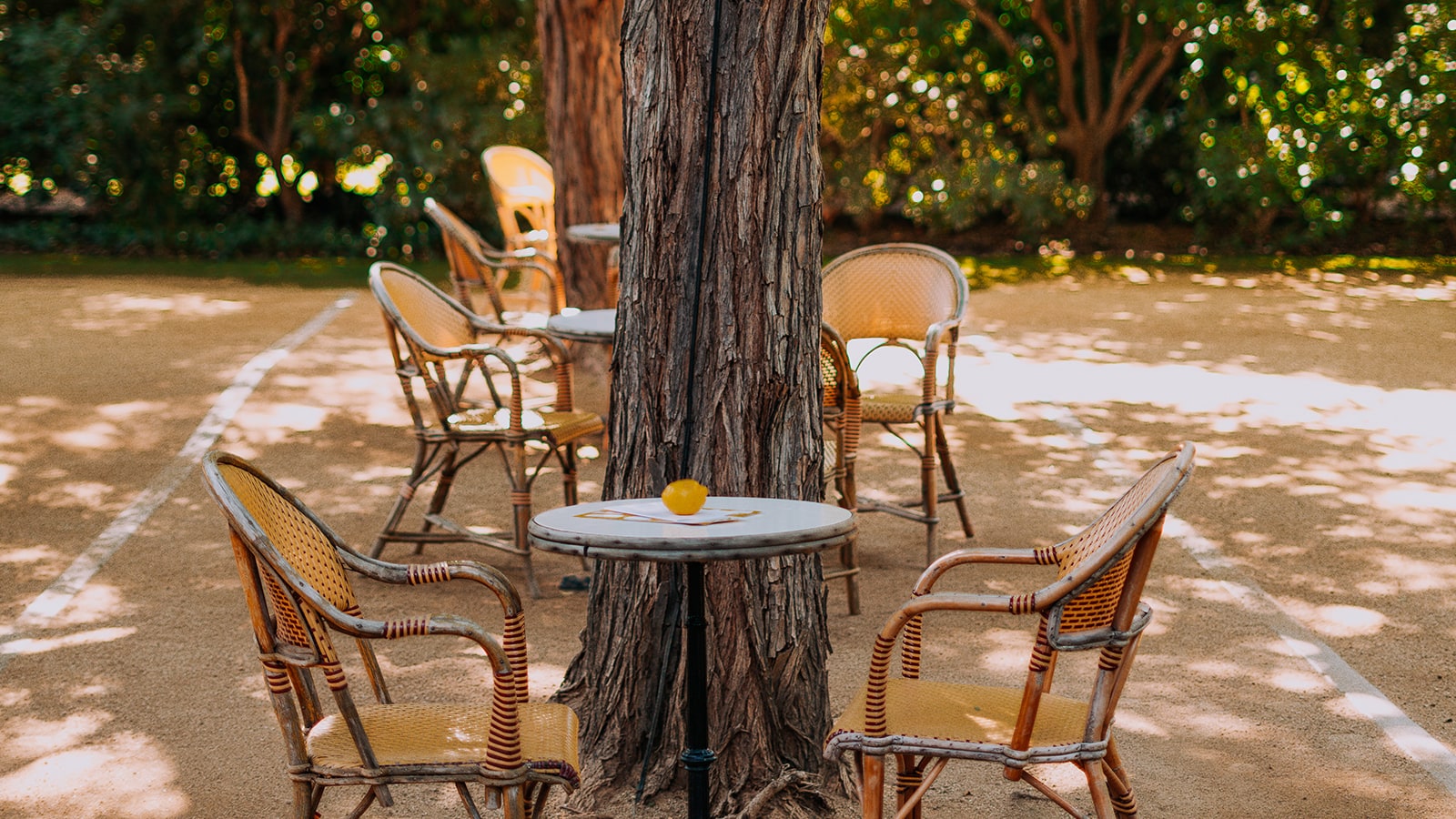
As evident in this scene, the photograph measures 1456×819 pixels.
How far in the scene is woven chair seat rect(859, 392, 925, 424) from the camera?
17.7 ft

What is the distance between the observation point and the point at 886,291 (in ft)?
19.9

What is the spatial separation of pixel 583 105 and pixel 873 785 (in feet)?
22.8

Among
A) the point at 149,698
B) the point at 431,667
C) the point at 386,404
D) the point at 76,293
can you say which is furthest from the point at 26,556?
the point at 76,293

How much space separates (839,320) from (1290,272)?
971cm

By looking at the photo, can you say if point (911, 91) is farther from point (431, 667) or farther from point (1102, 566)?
point (1102, 566)

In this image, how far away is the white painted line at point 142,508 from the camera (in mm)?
4758

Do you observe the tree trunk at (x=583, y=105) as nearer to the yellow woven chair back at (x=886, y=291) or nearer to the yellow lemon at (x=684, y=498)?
the yellow woven chair back at (x=886, y=291)

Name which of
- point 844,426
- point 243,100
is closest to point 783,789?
point 844,426

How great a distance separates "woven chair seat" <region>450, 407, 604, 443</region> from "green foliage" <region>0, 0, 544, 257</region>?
931 centimetres

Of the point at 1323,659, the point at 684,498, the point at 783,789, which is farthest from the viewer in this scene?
the point at 1323,659

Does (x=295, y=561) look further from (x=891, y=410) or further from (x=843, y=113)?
(x=843, y=113)

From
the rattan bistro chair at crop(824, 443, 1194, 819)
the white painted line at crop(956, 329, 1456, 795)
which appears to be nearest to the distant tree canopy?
the white painted line at crop(956, 329, 1456, 795)

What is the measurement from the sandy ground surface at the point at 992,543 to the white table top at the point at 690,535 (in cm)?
92

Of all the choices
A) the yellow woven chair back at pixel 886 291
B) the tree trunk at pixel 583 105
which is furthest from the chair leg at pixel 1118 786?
the tree trunk at pixel 583 105
